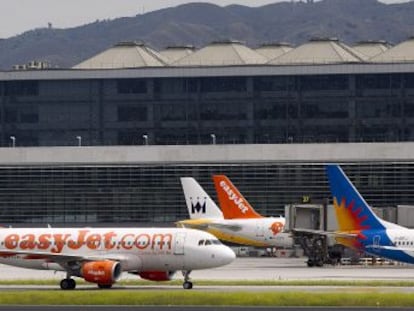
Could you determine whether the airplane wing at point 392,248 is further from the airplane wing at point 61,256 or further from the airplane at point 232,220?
the airplane at point 232,220

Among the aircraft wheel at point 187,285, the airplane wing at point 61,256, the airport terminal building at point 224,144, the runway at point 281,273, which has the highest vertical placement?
the airport terminal building at point 224,144

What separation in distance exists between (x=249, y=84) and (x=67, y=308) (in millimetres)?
132628

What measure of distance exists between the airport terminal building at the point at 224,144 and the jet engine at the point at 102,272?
229 feet

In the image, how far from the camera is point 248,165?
519ft

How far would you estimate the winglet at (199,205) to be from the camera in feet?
414

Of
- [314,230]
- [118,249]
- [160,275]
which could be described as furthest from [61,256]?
[314,230]

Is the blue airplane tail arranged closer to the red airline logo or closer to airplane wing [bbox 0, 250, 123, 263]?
the red airline logo

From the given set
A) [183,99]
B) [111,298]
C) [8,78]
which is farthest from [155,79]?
[111,298]

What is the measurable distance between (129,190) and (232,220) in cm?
3908

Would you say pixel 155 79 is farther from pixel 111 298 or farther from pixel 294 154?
pixel 111 298

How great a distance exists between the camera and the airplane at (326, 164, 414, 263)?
92.6m

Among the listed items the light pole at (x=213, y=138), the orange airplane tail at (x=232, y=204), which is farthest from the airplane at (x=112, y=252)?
the light pole at (x=213, y=138)

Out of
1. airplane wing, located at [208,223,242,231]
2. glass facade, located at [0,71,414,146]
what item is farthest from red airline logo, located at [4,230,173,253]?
glass facade, located at [0,71,414,146]

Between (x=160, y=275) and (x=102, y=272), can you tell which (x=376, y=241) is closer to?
(x=160, y=275)
